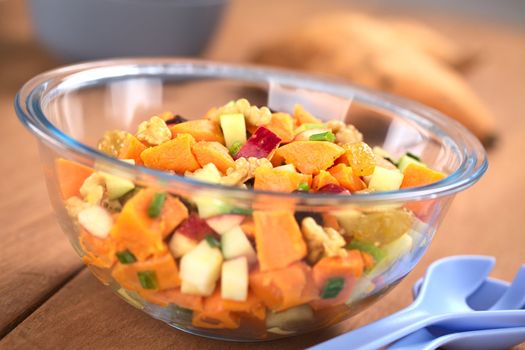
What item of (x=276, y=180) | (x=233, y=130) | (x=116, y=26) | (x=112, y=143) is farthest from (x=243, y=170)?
(x=116, y=26)

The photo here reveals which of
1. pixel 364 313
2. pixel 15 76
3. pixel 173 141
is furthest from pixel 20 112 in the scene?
pixel 15 76

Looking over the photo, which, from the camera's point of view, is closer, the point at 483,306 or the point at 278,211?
the point at 278,211

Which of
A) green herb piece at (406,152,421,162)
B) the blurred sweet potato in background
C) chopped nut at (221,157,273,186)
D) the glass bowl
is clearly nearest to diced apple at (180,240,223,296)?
the glass bowl

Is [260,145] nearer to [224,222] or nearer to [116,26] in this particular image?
A: [224,222]

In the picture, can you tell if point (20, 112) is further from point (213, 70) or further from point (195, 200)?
point (213, 70)

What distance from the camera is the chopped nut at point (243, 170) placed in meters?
0.88

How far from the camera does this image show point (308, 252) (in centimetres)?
80

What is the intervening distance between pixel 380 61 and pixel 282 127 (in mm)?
950

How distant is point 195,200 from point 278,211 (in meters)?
0.09

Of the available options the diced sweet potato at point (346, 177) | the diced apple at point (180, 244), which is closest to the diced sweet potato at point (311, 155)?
the diced sweet potato at point (346, 177)

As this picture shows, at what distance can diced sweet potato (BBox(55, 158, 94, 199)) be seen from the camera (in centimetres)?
85

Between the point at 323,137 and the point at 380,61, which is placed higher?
the point at 323,137

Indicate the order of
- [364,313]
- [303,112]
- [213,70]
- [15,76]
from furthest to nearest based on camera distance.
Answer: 1. [15,76]
2. [213,70]
3. [303,112]
4. [364,313]

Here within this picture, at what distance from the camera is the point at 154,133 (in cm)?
97
